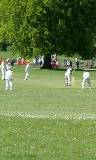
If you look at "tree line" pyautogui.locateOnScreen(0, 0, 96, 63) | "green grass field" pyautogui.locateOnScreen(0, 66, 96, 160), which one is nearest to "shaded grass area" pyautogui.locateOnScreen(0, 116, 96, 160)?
"green grass field" pyautogui.locateOnScreen(0, 66, 96, 160)

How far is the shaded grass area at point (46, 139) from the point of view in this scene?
12583 millimetres

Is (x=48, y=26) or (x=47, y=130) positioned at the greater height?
(x=47, y=130)

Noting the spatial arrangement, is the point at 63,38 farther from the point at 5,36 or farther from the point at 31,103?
the point at 31,103

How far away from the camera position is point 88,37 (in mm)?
72875

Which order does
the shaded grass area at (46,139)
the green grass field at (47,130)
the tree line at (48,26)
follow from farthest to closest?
the tree line at (48,26) < the green grass field at (47,130) < the shaded grass area at (46,139)

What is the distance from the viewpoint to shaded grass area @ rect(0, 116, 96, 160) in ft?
41.3

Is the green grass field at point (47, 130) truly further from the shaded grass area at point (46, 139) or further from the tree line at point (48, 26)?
the tree line at point (48, 26)

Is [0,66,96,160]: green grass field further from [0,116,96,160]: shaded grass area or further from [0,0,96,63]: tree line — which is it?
[0,0,96,63]: tree line

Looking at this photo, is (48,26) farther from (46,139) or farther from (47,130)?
(46,139)

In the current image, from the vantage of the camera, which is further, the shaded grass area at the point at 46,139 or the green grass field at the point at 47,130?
the green grass field at the point at 47,130

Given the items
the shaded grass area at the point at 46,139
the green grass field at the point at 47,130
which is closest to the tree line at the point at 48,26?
the green grass field at the point at 47,130

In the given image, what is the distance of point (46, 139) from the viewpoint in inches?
591

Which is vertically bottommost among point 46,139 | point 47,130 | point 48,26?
point 48,26

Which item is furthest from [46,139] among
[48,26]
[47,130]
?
[48,26]
